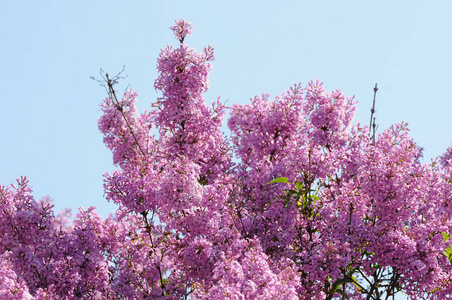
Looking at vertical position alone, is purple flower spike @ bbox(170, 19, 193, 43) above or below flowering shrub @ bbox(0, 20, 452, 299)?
above

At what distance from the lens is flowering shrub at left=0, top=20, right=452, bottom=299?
9.79 m

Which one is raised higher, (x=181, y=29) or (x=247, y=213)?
(x=181, y=29)

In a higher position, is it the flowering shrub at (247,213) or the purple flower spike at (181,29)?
the purple flower spike at (181,29)

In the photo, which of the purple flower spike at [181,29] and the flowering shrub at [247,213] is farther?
the purple flower spike at [181,29]

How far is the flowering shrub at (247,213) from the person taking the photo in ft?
32.1

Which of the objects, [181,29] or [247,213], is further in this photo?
[181,29]

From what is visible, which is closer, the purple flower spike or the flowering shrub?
the flowering shrub

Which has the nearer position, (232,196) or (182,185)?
(182,185)

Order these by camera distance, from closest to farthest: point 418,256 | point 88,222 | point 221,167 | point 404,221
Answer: point 418,256 → point 404,221 → point 88,222 → point 221,167

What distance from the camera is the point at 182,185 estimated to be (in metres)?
9.98

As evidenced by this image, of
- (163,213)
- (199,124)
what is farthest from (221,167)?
(163,213)

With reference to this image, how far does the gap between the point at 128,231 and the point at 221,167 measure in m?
2.44

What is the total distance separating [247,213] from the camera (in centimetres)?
1087

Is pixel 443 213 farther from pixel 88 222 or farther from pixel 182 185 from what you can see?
pixel 88 222
